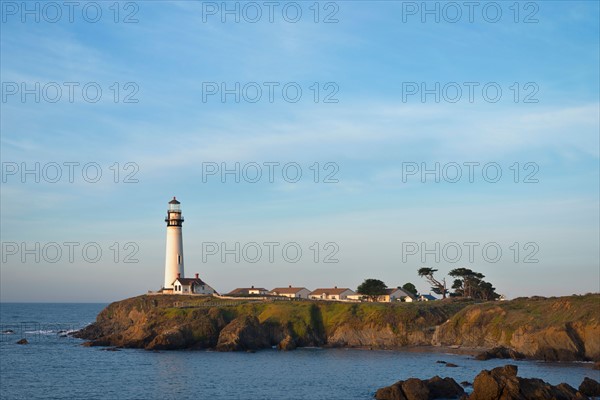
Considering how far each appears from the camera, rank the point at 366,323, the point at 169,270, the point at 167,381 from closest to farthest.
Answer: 1. the point at 167,381
2. the point at 366,323
3. the point at 169,270

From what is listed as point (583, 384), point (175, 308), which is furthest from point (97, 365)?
point (583, 384)

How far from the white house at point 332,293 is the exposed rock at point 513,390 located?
82043mm

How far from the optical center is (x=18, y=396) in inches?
2157

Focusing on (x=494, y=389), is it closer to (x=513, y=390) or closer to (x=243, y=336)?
(x=513, y=390)

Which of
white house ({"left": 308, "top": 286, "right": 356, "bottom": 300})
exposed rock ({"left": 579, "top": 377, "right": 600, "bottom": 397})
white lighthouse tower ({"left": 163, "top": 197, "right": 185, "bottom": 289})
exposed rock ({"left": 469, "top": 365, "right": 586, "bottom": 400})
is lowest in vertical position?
exposed rock ({"left": 579, "top": 377, "right": 600, "bottom": 397})

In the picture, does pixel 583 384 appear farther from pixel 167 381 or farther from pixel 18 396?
pixel 18 396

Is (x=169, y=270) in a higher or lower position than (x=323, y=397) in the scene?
higher

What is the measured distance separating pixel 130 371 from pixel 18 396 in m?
14.6

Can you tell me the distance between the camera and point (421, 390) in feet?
165

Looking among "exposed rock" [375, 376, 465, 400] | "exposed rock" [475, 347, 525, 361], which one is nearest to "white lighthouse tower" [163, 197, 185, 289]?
"exposed rock" [475, 347, 525, 361]

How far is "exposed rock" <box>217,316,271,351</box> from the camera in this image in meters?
86.9

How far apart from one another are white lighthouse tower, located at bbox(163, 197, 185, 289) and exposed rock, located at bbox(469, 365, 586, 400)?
77883mm

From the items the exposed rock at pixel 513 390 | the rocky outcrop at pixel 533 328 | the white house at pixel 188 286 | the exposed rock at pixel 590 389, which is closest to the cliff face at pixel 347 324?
the rocky outcrop at pixel 533 328

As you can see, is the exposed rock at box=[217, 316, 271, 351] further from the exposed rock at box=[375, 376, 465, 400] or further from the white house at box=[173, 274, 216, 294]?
the exposed rock at box=[375, 376, 465, 400]
